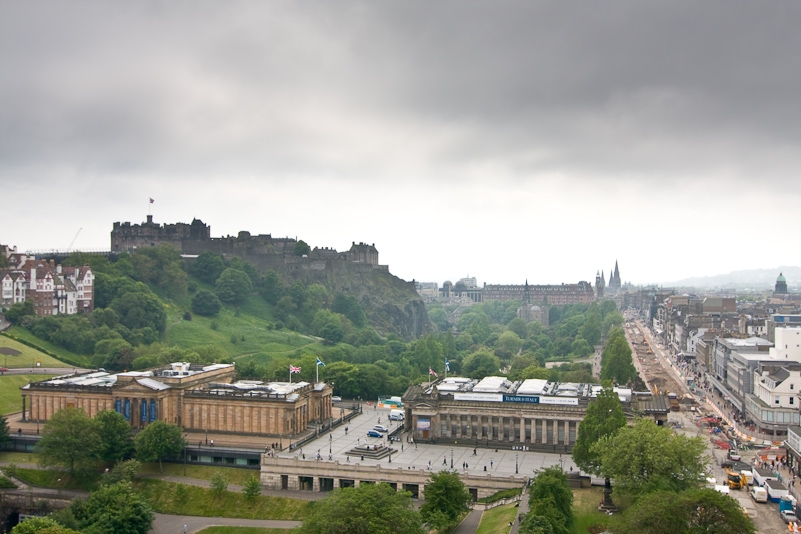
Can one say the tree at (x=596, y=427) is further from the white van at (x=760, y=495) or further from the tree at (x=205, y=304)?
the tree at (x=205, y=304)

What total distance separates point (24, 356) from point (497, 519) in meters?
79.9

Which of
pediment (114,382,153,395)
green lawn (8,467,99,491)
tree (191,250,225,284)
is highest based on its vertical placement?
tree (191,250,225,284)

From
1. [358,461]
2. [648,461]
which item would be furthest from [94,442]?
[648,461]

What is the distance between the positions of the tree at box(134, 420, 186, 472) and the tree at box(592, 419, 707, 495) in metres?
42.8

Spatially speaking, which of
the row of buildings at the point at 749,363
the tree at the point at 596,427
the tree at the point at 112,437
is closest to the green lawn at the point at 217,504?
the tree at the point at 112,437

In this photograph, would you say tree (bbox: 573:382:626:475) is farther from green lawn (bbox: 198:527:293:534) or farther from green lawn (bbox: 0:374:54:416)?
green lawn (bbox: 0:374:54:416)

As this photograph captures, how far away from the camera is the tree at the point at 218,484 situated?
6894 centimetres

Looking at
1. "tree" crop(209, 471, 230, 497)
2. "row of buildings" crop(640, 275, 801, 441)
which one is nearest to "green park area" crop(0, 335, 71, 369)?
"tree" crop(209, 471, 230, 497)

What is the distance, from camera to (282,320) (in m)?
169

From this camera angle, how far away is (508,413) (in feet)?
270

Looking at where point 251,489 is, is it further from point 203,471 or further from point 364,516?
point 364,516

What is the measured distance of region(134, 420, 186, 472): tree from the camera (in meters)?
73.9

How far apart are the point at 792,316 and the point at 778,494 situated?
104 metres

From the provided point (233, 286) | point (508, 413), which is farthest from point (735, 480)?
point (233, 286)
